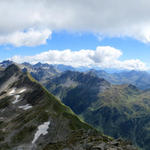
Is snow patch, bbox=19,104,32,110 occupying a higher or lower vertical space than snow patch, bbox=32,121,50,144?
higher

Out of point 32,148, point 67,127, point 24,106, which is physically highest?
point 24,106

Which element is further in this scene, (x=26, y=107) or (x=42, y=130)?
(x=26, y=107)

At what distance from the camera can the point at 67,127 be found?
12925 centimetres

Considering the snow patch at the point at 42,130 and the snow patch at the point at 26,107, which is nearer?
the snow patch at the point at 42,130

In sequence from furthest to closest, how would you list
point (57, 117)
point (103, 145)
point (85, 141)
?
point (57, 117) < point (85, 141) < point (103, 145)

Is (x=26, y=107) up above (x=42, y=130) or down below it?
above

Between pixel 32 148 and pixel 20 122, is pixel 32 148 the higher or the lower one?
the lower one

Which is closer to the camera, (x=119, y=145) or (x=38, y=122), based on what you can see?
(x=119, y=145)

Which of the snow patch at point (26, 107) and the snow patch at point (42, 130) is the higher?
the snow patch at point (26, 107)

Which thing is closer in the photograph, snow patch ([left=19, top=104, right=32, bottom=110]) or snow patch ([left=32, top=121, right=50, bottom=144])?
snow patch ([left=32, top=121, right=50, bottom=144])

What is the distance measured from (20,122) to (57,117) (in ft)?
94.4

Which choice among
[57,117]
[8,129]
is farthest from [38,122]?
[8,129]

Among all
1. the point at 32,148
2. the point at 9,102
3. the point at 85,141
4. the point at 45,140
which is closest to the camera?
the point at 85,141

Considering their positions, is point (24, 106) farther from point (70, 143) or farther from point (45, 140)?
point (70, 143)
